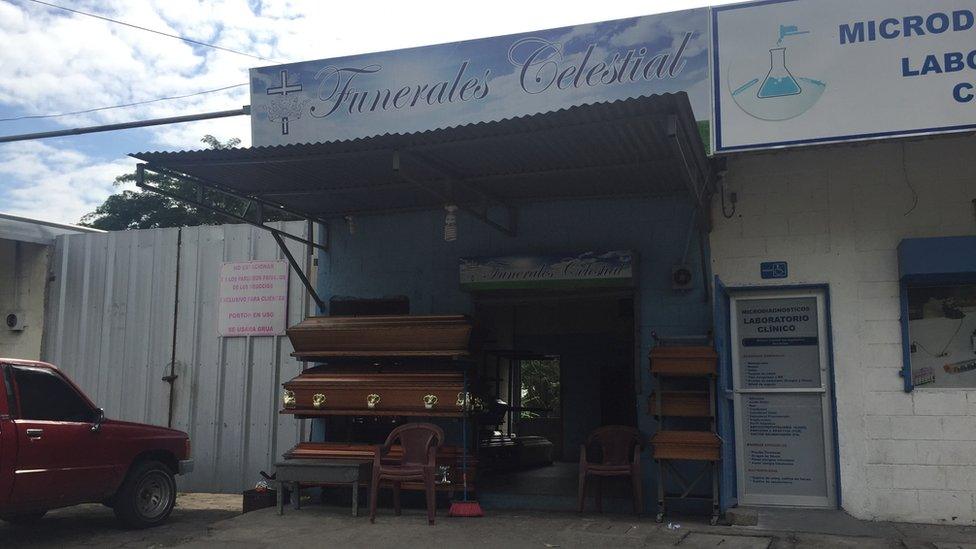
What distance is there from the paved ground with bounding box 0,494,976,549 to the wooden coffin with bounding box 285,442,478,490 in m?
0.45

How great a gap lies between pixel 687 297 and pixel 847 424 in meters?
1.98

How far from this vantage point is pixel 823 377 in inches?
321

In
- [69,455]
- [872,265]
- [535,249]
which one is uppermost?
[535,249]

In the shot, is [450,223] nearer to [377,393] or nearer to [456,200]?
[456,200]

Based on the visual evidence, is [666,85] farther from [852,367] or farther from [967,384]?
[967,384]

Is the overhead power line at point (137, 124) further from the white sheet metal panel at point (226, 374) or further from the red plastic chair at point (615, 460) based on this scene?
the red plastic chair at point (615, 460)

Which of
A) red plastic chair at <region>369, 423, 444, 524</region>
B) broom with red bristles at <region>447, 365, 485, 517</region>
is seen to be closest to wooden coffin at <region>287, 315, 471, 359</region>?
broom with red bristles at <region>447, 365, 485, 517</region>

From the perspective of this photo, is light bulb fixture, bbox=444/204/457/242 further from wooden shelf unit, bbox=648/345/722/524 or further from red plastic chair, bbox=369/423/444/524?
wooden shelf unit, bbox=648/345/722/524

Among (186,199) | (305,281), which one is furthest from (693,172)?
(186,199)

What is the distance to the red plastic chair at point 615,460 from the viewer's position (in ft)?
26.5

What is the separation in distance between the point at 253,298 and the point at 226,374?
1116 mm

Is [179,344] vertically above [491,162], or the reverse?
[491,162]

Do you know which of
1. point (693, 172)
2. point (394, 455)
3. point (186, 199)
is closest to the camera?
point (693, 172)

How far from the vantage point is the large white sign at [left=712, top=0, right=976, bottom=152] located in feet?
22.4
